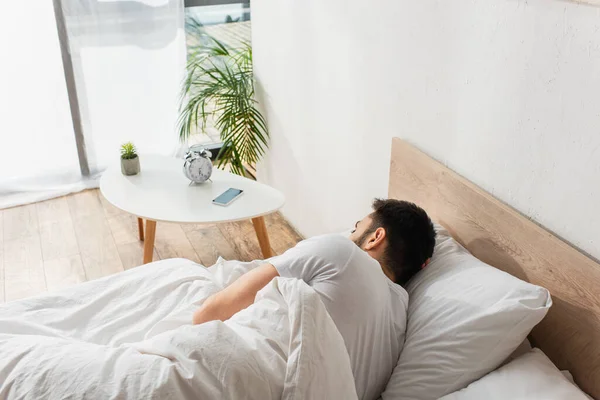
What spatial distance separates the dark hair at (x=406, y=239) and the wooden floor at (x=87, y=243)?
4.32 ft

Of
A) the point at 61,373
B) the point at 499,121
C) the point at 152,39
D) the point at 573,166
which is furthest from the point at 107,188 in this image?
the point at 573,166

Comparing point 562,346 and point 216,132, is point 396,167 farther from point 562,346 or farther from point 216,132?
point 216,132

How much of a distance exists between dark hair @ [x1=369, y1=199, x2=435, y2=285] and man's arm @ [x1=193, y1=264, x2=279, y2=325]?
35 cm

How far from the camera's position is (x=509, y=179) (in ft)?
5.34

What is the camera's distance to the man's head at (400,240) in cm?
169

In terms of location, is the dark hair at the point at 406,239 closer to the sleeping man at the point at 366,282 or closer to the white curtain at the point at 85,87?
the sleeping man at the point at 366,282

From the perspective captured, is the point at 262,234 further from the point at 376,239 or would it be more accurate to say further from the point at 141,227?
the point at 376,239

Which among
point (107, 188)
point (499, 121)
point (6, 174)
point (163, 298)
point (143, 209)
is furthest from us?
point (6, 174)

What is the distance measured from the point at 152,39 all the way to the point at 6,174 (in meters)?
1.16

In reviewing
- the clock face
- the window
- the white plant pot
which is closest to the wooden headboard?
the clock face

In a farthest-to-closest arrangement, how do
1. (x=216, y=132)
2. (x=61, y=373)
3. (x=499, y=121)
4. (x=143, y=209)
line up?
(x=216, y=132)
(x=143, y=209)
(x=499, y=121)
(x=61, y=373)

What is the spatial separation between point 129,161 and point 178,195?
0.34 meters

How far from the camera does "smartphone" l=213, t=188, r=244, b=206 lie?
2514 mm

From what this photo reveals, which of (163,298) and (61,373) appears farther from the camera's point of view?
(163,298)
